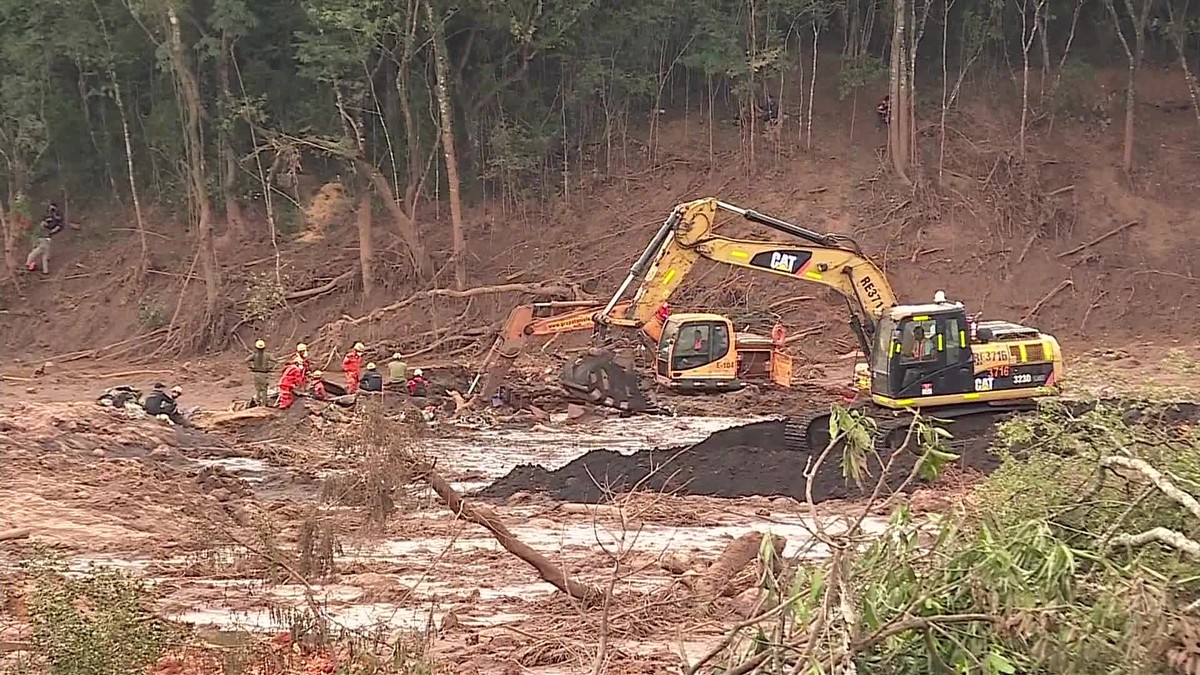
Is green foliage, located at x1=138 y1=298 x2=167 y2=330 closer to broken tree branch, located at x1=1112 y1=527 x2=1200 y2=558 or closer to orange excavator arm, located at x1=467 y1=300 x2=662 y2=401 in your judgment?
orange excavator arm, located at x1=467 y1=300 x2=662 y2=401

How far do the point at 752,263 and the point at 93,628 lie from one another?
11.3 metres

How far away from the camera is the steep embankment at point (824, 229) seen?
24484mm

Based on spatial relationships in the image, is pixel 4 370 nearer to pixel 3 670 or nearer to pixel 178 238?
pixel 178 238

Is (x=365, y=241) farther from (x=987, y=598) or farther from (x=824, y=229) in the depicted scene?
(x=987, y=598)

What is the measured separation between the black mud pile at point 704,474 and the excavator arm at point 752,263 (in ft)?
9.28

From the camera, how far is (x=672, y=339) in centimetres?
1859

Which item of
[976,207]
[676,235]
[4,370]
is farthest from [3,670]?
[976,207]

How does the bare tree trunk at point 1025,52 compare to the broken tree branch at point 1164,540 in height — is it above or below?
above

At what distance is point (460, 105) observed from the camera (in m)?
28.9

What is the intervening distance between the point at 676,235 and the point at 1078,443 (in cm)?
974

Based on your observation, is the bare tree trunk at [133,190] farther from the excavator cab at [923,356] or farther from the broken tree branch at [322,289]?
the excavator cab at [923,356]

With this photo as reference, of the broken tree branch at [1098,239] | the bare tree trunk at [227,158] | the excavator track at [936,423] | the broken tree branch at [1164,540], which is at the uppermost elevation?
the bare tree trunk at [227,158]

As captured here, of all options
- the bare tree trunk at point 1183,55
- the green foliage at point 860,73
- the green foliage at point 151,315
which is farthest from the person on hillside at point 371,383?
the bare tree trunk at point 1183,55

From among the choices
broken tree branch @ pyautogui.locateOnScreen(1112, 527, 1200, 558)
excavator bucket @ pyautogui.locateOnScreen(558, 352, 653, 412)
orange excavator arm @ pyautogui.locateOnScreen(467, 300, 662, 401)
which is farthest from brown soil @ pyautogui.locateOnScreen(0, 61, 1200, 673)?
broken tree branch @ pyautogui.locateOnScreen(1112, 527, 1200, 558)
